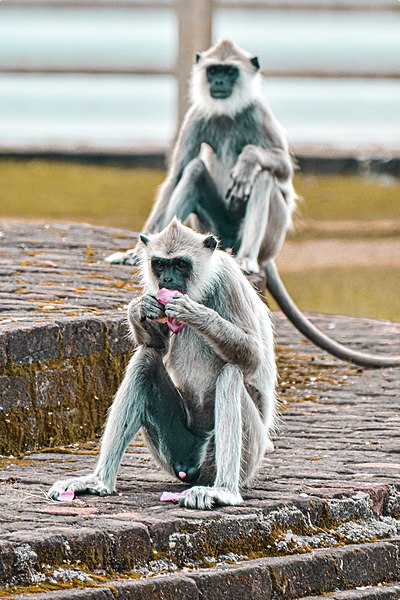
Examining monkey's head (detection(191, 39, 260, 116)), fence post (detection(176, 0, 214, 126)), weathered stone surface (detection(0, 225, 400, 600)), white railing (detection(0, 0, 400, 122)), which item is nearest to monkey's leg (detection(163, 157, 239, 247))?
monkey's head (detection(191, 39, 260, 116))

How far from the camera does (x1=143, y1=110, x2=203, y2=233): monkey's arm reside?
26.4ft

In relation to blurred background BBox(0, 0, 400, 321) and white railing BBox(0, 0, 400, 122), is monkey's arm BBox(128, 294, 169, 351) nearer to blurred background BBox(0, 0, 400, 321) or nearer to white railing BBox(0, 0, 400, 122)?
blurred background BBox(0, 0, 400, 321)

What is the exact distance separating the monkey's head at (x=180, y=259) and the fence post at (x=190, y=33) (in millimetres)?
9509

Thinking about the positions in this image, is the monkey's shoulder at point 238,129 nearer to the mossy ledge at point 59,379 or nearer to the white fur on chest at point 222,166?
the white fur on chest at point 222,166

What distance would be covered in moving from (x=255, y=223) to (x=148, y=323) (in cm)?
270

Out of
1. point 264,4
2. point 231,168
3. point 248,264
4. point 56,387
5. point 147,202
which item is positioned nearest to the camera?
point 56,387

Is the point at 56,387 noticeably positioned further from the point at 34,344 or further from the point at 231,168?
the point at 231,168

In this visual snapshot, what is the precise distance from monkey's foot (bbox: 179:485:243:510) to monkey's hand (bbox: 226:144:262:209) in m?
3.08

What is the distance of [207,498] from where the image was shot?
4.78m

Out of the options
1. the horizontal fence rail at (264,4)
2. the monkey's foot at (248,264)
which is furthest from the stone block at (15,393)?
the horizontal fence rail at (264,4)

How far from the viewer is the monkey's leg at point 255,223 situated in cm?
765

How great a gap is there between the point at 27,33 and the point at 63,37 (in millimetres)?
1849

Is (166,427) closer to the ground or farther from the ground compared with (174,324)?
closer to the ground

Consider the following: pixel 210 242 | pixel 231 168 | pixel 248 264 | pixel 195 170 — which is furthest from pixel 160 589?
pixel 231 168
